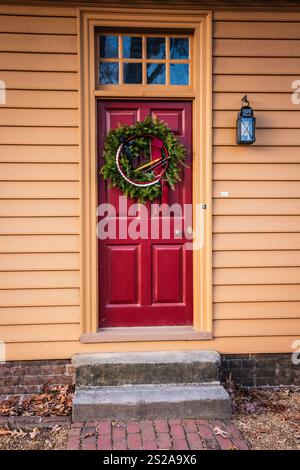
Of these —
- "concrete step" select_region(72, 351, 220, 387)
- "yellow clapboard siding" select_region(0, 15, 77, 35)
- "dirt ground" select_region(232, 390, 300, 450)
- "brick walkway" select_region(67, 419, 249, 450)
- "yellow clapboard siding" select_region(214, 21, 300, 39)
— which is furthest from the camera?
"yellow clapboard siding" select_region(214, 21, 300, 39)

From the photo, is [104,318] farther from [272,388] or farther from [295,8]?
[295,8]

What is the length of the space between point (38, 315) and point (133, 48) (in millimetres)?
2680

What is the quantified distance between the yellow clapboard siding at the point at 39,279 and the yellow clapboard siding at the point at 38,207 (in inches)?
21.1

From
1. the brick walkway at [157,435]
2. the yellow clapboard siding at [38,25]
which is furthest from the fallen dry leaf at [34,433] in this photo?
the yellow clapboard siding at [38,25]

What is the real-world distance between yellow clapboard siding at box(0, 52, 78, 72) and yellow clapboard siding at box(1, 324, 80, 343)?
2355 millimetres

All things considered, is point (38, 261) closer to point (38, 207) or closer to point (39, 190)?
point (38, 207)

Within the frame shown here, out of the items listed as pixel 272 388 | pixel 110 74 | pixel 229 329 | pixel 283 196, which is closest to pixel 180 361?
pixel 229 329

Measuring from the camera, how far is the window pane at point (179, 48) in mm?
4336

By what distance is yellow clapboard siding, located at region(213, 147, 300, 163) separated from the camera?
422cm

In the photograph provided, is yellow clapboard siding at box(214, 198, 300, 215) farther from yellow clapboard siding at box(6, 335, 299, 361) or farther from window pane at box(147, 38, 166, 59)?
window pane at box(147, 38, 166, 59)

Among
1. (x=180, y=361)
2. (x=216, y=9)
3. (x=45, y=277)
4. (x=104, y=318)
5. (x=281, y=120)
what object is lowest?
(x=180, y=361)

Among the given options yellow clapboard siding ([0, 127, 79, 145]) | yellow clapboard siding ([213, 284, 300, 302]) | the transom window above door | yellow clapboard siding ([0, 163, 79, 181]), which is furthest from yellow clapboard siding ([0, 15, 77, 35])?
yellow clapboard siding ([213, 284, 300, 302])
